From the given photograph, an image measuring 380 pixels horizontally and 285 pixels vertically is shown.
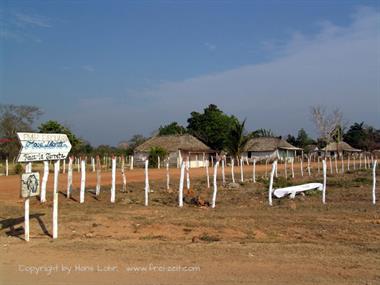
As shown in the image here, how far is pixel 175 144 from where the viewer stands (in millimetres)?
57406

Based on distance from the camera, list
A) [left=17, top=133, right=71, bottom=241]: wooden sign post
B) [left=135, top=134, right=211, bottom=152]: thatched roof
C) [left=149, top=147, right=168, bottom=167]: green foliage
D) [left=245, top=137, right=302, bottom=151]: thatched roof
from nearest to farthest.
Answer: [left=17, top=133, right=71, bottom=241]: wooden sign post
[left=149, top=147, right=168, bottom=167]: green foliage
[left=135, top=134, right=211, bottom=152]: thatched roof
[left=245, top=137, right=302, bottom=151]: thatched roof

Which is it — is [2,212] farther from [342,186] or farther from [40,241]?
[342,186]

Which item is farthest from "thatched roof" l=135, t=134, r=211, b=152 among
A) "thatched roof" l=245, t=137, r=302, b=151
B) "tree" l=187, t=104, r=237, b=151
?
"thatched roof" l=245, t=137, r=302, b=151

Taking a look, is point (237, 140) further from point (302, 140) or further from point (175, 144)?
point (302, 140)

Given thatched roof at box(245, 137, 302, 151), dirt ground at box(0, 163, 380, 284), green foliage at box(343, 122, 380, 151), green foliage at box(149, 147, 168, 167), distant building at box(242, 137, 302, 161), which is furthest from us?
green foliage at box(343, 122, 380, 151)

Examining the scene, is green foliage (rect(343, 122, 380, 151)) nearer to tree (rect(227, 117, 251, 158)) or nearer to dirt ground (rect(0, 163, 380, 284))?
tree (rect(227, 117, 251, 158))

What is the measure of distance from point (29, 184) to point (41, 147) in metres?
0.92

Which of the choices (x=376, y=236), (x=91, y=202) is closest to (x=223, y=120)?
(x=91, y=202)

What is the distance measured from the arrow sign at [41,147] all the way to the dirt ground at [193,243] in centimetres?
160

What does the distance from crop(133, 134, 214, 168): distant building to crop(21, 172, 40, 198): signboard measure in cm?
4451

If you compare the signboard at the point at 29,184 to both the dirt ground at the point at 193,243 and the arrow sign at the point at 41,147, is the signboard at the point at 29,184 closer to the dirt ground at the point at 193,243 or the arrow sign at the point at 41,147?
the arrow sign at the point at 41,147

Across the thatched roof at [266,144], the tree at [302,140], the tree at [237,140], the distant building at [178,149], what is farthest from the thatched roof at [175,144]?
the tree at [302,140]

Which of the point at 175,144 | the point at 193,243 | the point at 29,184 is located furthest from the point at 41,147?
the point at 175,144

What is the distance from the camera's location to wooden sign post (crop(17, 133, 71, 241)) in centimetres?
926
